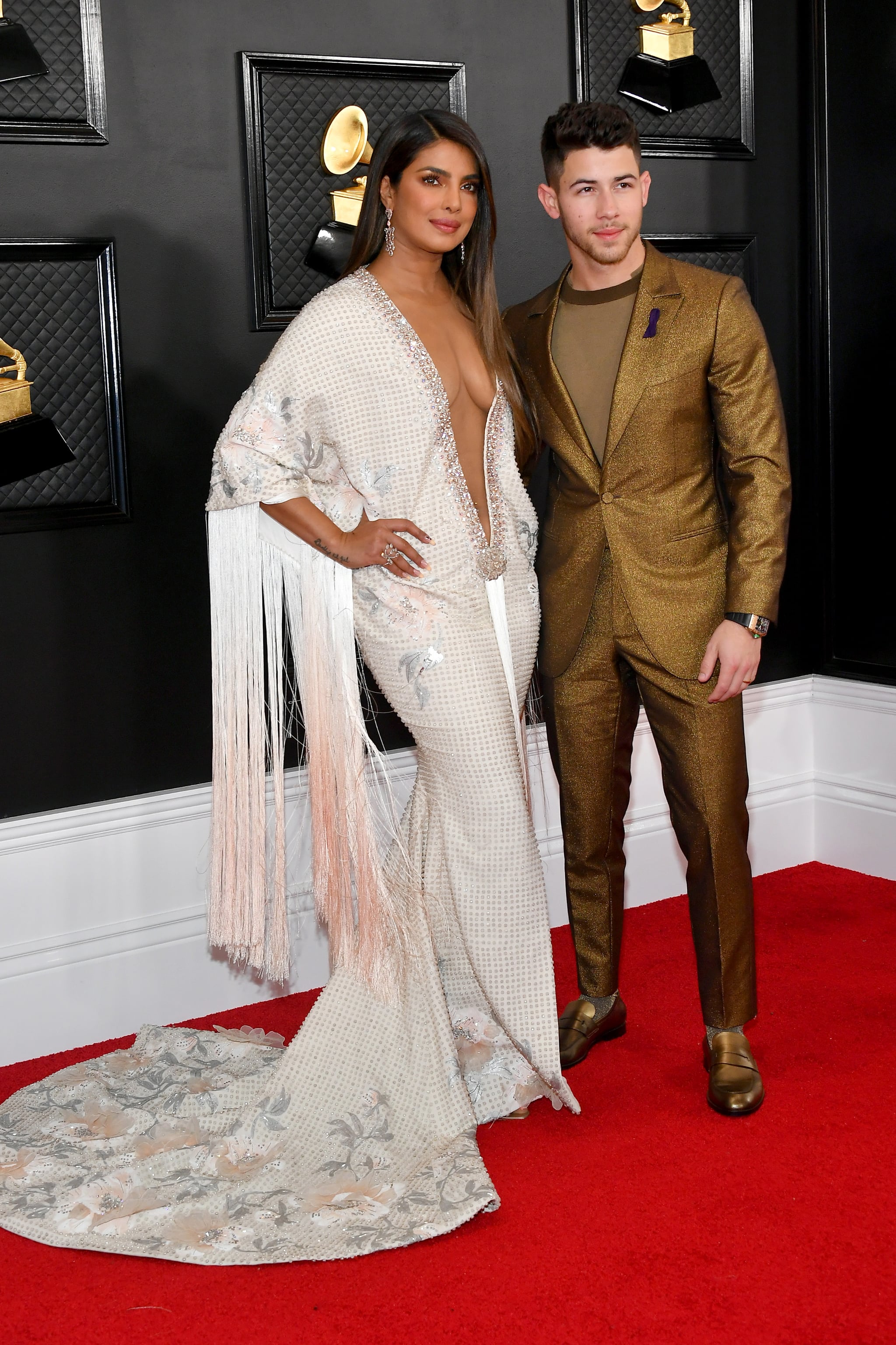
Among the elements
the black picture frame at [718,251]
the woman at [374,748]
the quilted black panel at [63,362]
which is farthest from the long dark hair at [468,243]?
the black picture frame at [718,251]

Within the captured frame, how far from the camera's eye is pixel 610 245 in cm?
241

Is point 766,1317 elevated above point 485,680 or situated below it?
below

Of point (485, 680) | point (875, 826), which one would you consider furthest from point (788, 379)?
point (485, 680)

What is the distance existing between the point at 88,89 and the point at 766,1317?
102 inches

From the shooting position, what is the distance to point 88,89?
2.79 metres

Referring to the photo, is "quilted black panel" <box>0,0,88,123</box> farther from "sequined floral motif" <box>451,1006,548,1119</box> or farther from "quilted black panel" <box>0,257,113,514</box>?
"sequined floral motif" <box>451,1006,548,1119</box>

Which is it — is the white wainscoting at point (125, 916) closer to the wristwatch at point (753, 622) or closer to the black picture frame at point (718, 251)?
the wristwatch at point (753, 622)

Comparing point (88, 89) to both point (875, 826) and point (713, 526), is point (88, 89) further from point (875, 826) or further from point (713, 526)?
point (875, 826)

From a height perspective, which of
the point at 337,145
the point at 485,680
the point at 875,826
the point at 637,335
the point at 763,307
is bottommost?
the point at 875,826

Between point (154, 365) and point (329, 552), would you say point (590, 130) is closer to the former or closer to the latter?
point (329, 552)

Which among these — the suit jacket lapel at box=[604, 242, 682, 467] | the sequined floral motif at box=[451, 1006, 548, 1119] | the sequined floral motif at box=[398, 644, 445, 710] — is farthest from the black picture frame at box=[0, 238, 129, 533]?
the sequined floral motif at box=[451, 1006, 548, 1119]

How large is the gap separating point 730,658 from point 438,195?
0.97m

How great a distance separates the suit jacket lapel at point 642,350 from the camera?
7.87 ft

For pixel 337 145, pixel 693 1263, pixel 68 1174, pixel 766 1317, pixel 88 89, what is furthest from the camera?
pixel 337 145
